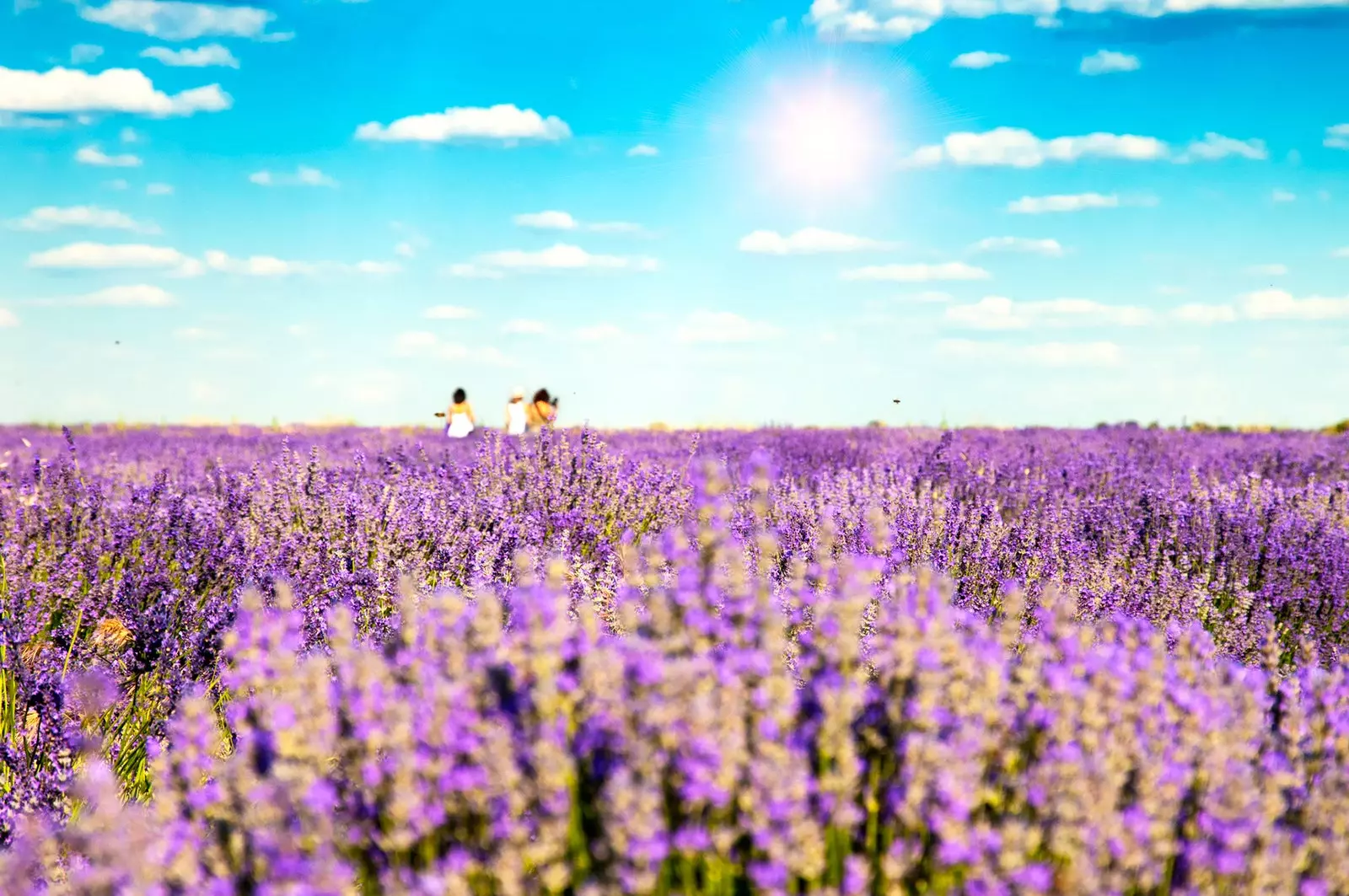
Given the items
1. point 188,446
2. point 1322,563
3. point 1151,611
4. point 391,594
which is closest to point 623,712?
point 391,594

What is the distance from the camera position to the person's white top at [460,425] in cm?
1491

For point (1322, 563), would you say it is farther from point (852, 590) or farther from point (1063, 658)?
point (852, 590)

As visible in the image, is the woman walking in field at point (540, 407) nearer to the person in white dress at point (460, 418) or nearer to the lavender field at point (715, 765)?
the person in white dress at point (460, 418)

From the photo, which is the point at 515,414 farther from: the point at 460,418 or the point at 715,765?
the point at 715,765

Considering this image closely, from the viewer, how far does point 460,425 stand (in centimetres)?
1512

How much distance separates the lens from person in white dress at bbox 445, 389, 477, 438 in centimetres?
1502

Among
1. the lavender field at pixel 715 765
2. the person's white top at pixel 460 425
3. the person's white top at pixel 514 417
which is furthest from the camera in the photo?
the person's white top at pixel 460 425

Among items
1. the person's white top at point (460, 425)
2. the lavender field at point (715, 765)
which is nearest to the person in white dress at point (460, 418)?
the person's white top at point (460, 425)

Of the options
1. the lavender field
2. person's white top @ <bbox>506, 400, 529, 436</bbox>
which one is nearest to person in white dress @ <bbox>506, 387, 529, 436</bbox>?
person's white top @ <bbox>506, 400, 529, 436</bbox>

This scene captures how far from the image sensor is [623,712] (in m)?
1.58

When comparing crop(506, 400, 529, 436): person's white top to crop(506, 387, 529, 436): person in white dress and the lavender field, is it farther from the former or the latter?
the lavender field

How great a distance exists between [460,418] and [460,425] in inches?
6.1

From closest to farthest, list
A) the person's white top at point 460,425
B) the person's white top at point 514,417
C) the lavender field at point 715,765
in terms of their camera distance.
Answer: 1. the lavender field at point 715,765
2. the person's white top at point 514,417
3. the person's white top at point 460,425

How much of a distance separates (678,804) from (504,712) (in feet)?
1.01
